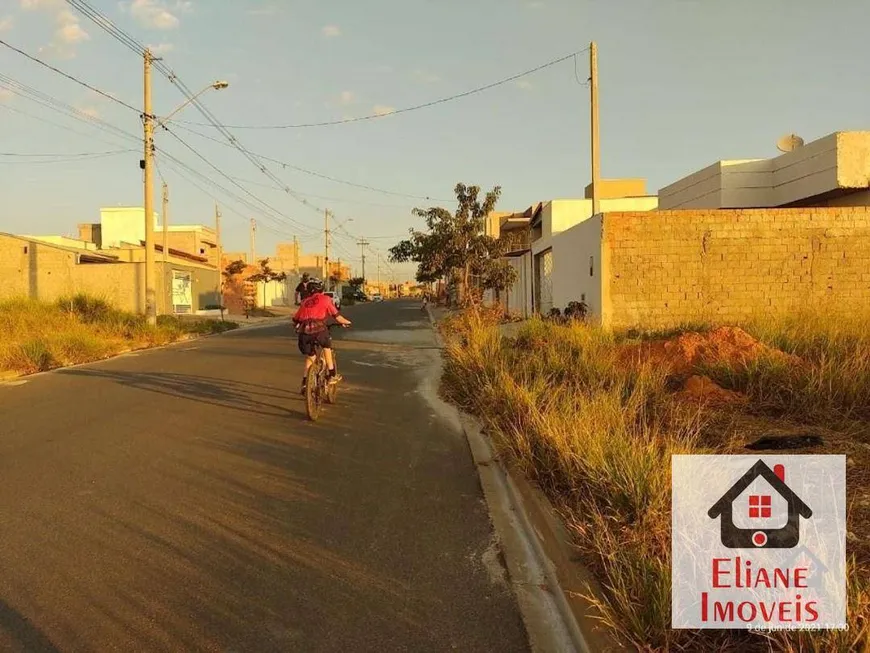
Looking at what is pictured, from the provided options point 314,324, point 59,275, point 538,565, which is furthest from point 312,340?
point 59,275

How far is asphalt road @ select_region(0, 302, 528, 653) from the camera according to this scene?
3.36m

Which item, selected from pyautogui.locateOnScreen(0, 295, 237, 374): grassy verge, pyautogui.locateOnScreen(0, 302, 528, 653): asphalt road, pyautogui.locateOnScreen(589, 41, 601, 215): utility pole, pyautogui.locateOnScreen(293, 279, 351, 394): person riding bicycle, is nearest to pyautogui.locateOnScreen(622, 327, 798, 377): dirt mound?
pyautogui.locateOnScreen(0, 302, 528, 653): asphalt road

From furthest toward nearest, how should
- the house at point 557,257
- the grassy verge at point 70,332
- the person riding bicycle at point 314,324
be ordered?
the house at point 557,257 → the grassy verge at point 70,332 → the person riding bicycle at point 314,324

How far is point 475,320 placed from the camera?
49.5 ft

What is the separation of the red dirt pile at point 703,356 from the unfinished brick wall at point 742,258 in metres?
4.56

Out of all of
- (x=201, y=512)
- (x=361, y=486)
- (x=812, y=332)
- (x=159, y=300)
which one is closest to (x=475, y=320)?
(x=812, y=332)

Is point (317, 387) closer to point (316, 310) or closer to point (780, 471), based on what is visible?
point (316, 310)

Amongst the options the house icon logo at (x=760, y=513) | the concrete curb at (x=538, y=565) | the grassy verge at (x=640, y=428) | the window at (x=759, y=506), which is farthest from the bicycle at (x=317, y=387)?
the window at (x=759, y=506)

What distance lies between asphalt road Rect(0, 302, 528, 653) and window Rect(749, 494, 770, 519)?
1.40 m

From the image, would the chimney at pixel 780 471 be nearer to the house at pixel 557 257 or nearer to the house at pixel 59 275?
the house at pixel 557 257

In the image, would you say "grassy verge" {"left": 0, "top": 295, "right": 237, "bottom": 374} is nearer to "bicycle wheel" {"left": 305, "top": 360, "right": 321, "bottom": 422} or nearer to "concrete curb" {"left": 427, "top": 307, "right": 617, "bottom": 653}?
"bicycle wheel" {"left": 305, "top": 360, "right": 321, "bottom": 422}

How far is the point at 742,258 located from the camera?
15.5 meters

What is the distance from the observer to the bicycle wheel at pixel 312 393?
337 inches

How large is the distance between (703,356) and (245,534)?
7.28m
